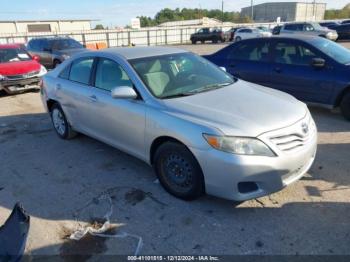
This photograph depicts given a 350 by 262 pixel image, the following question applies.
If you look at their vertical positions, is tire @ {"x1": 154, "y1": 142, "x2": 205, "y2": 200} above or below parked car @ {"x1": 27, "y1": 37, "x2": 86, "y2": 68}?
below

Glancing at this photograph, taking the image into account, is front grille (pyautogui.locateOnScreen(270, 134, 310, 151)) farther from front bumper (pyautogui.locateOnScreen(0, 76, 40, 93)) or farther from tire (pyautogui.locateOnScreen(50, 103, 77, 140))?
front bumper (pyautogui.locateOnScreen(0, 76, 40, 93))

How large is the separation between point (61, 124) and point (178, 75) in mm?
2598

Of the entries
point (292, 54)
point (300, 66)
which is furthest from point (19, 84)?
point (300, 66)

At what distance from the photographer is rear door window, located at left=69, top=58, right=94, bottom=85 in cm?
484

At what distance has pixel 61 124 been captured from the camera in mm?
5762

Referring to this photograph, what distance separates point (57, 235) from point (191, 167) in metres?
1.46

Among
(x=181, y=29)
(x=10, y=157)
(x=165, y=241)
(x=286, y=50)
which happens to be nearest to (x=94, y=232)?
(x=165, y=241)

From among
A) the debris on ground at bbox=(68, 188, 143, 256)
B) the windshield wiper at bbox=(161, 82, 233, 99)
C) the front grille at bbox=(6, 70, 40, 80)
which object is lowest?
the debris on ground at bbox=(68, 188, 143, 256)

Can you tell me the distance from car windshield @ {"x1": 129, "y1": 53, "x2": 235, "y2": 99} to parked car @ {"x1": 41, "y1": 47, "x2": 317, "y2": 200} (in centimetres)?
1

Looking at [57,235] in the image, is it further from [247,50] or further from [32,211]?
[247,50]

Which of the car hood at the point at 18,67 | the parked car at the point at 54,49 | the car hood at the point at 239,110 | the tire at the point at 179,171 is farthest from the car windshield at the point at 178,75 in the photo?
the parked car at the point at 54,49

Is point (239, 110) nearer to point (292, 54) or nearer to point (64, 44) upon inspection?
point (292, 54)

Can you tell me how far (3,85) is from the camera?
984 centimetres

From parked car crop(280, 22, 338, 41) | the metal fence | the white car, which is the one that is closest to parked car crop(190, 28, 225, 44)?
the white car
